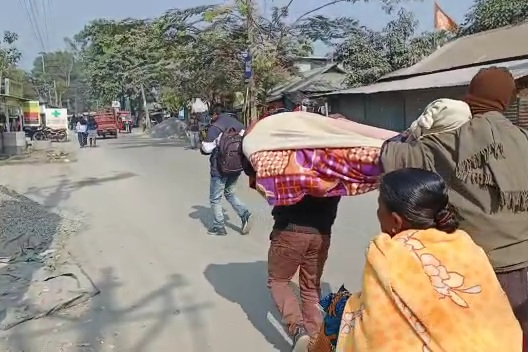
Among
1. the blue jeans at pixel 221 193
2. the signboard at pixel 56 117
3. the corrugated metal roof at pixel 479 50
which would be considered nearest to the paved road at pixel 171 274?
the blue jeans at pixel 221 193

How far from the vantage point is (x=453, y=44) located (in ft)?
70.4

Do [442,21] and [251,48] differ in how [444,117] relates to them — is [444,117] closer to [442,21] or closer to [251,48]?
[251,48]

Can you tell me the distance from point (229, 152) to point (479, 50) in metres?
14.3

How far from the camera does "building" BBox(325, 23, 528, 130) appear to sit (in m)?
15.8

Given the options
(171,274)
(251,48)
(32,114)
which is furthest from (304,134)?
(32,114)

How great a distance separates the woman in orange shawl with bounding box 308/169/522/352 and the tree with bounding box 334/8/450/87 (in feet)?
75.5

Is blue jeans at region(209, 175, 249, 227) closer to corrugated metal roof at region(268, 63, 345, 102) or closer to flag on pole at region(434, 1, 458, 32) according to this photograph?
flag on pole at region(434, 1, 458, 32)

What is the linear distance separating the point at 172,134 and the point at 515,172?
125 ft

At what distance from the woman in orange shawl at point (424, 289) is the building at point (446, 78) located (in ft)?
41.9

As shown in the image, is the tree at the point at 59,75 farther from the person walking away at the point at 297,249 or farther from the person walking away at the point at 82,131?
the person walking away at the point at 297,249

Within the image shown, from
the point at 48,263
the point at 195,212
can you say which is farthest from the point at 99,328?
the point at 195,212

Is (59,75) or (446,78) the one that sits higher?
(59,75)

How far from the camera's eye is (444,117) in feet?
8.78

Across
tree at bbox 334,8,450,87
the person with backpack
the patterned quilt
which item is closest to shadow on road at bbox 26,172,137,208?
the person with backpack
